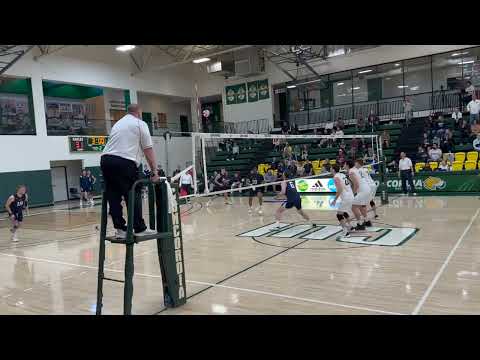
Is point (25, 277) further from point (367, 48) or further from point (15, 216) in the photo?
point (367, 48)

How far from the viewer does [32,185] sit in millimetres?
21812

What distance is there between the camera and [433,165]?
16641 millimetres

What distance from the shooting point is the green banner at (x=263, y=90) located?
90.5 feet

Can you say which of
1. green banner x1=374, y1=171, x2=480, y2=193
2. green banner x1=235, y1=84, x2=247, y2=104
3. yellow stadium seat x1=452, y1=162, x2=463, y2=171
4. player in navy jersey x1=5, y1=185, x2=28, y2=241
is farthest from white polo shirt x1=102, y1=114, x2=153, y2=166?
green banner x1=235, y1=84, x2=247, y2=104

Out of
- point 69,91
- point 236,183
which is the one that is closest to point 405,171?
point 236,183

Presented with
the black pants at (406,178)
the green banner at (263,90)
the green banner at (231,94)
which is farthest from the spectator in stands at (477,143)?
the green banner at (231,94)

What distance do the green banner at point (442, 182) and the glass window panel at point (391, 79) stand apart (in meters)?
9.36

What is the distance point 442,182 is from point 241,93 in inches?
643

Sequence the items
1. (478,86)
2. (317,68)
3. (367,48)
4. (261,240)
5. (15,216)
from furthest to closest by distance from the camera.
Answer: (317,68) < (367,48) < (478,86) < (15,216) < (261,240)

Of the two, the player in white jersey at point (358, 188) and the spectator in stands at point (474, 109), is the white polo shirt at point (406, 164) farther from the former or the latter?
the player in white jersey at point (358, 188)

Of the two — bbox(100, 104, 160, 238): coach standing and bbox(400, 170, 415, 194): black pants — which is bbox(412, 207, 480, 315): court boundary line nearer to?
bbox(100, 104, 160, 238): coach standing
